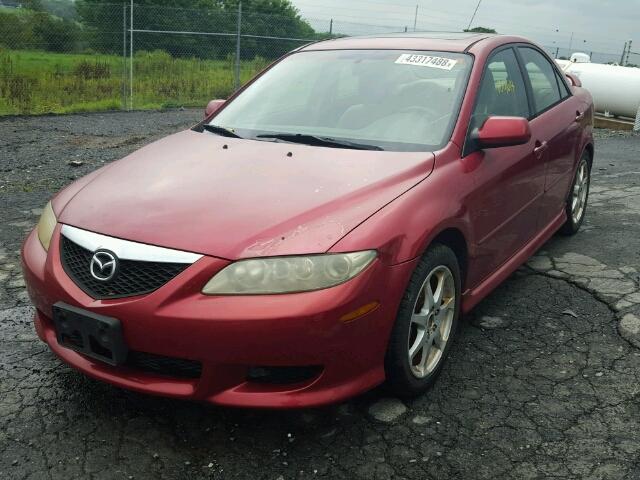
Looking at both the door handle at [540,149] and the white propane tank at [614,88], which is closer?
the door handle at [540,149]

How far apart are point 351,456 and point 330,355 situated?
42cm

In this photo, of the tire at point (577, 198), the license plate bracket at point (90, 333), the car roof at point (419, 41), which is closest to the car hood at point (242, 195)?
the license plate bracket at point (90, 333)

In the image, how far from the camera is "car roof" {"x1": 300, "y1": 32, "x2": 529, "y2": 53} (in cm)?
364

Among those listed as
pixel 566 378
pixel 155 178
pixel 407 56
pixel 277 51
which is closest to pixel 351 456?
pixel 566 378

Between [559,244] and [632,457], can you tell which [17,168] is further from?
[632,457]

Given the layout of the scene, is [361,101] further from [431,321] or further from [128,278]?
[128,278]

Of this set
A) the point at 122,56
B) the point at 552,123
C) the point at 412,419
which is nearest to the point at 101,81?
the point at 122,56

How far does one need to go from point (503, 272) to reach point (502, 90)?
3.42ft

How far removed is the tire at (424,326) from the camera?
2518 millimetres

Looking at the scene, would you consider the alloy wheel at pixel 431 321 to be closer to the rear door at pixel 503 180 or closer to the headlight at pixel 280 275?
the rear door at pixel 503 180

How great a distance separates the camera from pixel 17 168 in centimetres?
710

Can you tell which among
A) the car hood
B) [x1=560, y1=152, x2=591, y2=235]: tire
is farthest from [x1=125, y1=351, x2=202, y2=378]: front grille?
[x1=560, y1=152, x2=591, y2=235]: tire

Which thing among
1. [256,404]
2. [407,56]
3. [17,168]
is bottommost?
[17,168]

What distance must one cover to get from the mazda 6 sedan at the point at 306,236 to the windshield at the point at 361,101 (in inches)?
0.4
